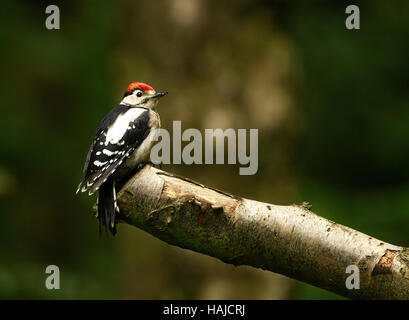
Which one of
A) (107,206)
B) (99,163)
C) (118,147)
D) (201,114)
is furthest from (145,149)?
(201,114)

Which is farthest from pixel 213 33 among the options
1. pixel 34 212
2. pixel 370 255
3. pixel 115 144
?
pixel 34 212

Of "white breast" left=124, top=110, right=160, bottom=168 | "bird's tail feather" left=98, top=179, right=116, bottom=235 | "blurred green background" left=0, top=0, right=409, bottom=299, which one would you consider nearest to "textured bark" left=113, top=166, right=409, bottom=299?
"bird's tail feather" left=98, top=179, right=116, bottom=235

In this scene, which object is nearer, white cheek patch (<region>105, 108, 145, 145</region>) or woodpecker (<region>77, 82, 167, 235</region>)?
woodpecker (<region>77, 82, 167, 235</region>)

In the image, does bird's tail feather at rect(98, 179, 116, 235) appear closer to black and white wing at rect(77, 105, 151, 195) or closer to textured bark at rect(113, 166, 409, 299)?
black and white wing at rect(77, 105, 151, 195)

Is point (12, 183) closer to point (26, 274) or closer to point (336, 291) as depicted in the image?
point (26, 274)

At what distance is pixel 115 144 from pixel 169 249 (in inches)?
54.8

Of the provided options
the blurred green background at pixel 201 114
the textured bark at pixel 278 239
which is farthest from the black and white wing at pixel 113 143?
the blurred green background at pixel 201 114

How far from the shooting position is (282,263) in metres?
2.03

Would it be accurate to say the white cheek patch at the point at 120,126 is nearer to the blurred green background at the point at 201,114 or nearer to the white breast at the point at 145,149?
the white breast at the point at 145,149

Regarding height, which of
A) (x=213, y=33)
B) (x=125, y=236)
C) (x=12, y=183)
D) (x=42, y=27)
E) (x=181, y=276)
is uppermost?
(x=42, y=27)

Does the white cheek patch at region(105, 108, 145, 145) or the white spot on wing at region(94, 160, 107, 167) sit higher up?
the white cheek patch at region(105, 108, 145, 145)

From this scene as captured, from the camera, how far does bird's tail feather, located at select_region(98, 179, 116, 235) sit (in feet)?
7.36

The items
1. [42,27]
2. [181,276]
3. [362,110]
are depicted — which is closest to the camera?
[181,276]

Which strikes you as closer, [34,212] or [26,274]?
[26,274]
